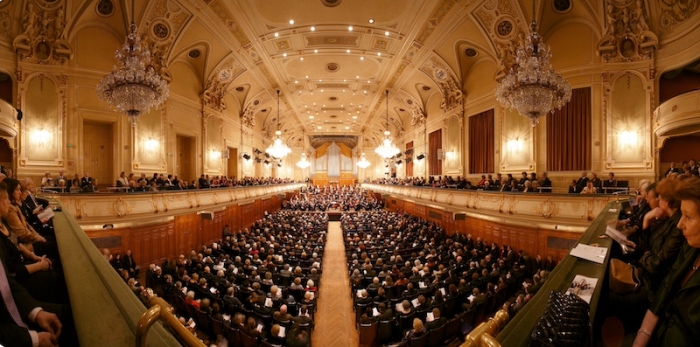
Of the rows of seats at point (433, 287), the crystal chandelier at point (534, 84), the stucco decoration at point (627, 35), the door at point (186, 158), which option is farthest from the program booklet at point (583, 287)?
the door at point (186, 158)

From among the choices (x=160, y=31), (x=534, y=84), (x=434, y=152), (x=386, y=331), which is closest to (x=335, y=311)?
(x=386, y=331)

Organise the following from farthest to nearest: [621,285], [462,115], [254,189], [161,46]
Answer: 1. [254,189]
2. [462,115]
3. [161,46]
4. [621,285]

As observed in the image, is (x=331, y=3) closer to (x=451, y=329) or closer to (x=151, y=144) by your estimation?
(x=151, y=144)

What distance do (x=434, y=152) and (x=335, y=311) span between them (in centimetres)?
1337

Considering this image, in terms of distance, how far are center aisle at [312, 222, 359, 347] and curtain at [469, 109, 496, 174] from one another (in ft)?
26.0

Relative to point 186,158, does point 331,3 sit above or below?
above

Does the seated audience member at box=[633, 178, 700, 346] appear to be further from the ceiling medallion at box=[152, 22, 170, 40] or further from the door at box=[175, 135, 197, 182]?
the door at box=[175, 135, 197, 182]

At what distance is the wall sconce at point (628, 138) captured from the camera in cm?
911

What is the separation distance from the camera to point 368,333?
218 inches

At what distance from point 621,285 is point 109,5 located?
572 inches

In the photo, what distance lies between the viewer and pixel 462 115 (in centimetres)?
1491

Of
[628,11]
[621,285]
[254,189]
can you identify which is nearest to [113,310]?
[621,285]

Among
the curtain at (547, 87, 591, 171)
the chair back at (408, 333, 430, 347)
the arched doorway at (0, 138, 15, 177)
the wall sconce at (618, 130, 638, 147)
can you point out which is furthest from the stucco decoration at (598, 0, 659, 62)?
the arched doorway at (0, 138, 15, 177)

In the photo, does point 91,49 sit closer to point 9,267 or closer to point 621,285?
point 9,267
